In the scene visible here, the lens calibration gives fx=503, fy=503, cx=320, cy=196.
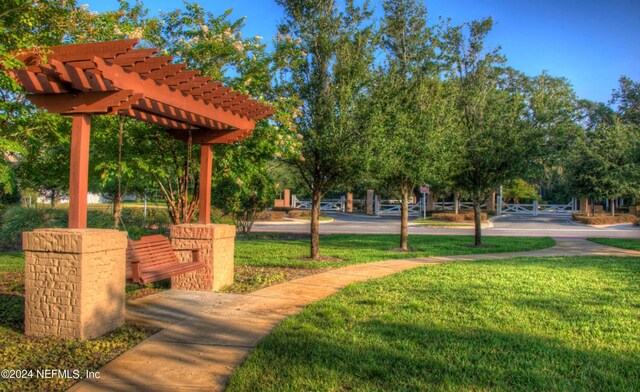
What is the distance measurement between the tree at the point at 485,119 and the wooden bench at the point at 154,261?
32.6ft

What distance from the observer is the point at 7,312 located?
21.2ft

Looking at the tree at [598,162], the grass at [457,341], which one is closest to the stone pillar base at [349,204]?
the tree at [598,162]

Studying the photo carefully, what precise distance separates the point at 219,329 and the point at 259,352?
42.7 inches

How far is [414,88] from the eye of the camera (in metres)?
14.3

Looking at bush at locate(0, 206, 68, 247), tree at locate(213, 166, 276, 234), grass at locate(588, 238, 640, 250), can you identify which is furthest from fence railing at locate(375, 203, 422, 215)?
bush at locate(0, 206, 68, 247)

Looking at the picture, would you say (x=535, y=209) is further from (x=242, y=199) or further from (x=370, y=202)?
(x=242, y=199)

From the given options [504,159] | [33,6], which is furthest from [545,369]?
[504,159]

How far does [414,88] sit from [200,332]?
10617 millimetres

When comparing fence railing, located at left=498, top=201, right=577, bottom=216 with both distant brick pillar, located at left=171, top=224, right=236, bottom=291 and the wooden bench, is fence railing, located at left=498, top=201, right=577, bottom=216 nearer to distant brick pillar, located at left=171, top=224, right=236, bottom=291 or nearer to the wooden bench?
distant brick pillar, located at left=171, top=224, right=236, bottom=291

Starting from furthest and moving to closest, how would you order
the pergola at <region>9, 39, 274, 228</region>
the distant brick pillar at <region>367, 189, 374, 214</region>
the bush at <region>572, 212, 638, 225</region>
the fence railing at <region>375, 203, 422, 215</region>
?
the distant brick pillar at <region>367, 189, 374, 214</region>
the fence railing at <region>375, 203, 422, 215</region>
the bush at <region>572, 212, 638, 225</region>
the pergola at <region>9, 39, 274, 228</region>

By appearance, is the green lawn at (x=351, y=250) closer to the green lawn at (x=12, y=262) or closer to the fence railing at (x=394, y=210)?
the green lawn at (x=12, y=262)

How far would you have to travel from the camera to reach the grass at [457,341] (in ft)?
13.6

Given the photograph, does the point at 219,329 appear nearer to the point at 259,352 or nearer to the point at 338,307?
the point at 259,352

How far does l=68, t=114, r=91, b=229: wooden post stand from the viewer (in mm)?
5582
